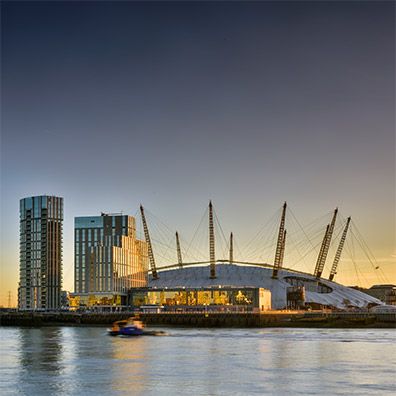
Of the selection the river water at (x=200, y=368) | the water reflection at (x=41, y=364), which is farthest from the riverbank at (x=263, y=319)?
the water reflection at (x=41, y=364)

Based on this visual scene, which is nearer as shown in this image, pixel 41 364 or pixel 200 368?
pixel 200 368

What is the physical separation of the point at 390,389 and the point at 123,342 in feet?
196

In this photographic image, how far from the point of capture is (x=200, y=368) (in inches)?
2869

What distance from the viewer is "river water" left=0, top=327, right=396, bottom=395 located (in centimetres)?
5869

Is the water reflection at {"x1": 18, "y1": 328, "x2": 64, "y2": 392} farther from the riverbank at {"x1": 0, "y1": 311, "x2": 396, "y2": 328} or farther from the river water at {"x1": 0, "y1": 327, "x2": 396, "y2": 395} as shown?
the riverbank at {"x1": 0, "y1": 311, "x2": 396, "y2": 328}

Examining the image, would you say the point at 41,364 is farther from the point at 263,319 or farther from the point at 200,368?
the point at 263,319

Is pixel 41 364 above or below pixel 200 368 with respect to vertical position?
above

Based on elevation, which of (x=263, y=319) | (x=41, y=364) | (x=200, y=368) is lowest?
(x=200, y=368)

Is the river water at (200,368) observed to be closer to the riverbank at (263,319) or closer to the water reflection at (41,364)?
the water reflection at (41,364)

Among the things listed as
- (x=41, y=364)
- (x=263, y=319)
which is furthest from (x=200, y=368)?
(x=263, y=319)

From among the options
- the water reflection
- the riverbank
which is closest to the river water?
the water reflection

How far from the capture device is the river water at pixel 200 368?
193 ft

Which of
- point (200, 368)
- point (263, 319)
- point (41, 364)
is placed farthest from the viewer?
point (263, 319)

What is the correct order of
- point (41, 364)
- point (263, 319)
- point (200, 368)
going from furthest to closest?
point (263, 319), point (41, 364), point (200, 368)
